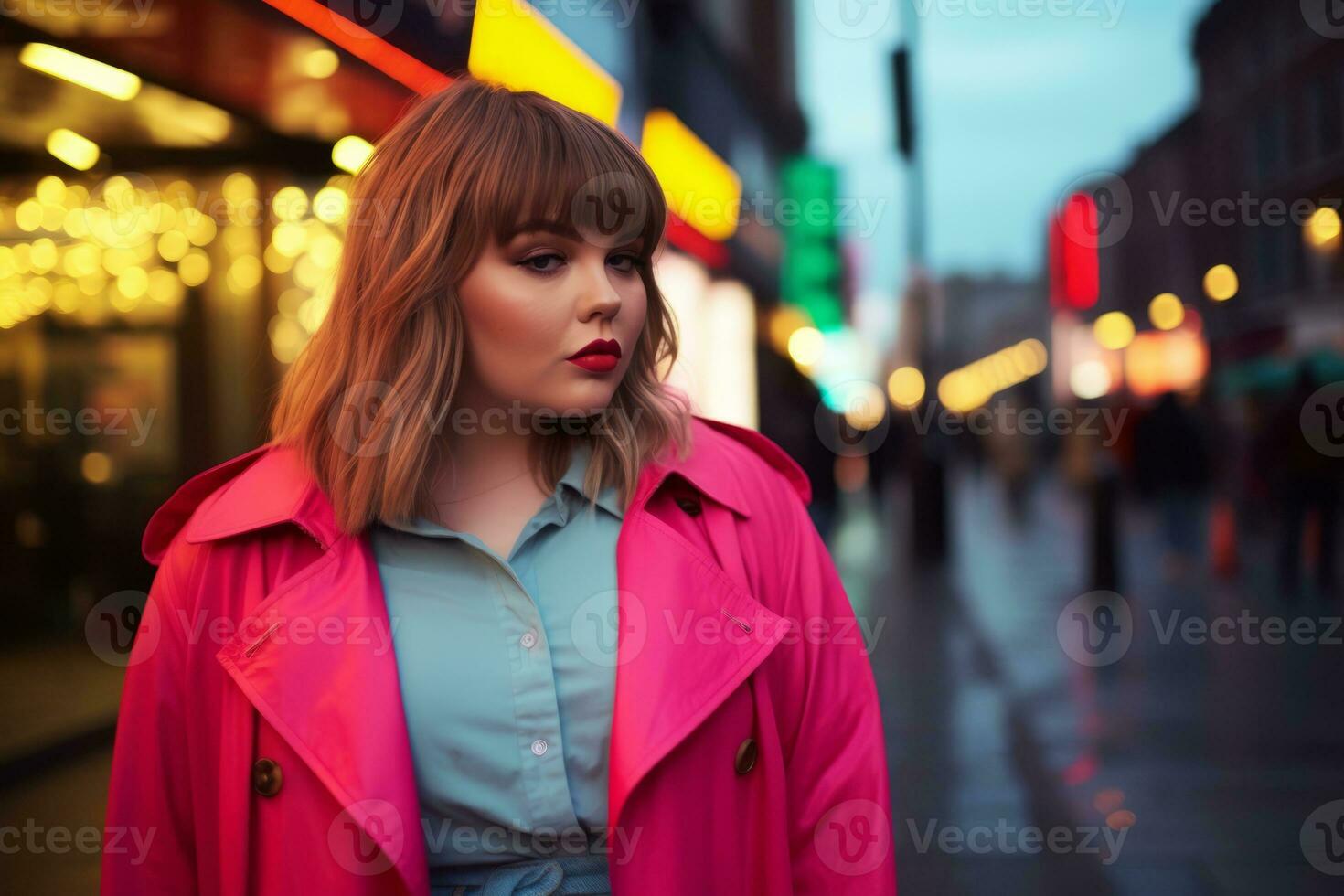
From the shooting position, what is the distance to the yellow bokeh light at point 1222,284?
→ 26672 millimetres

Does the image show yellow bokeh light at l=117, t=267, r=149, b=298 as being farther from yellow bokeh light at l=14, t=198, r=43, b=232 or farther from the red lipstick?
the red lipstick

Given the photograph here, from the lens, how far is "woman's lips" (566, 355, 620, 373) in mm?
1931

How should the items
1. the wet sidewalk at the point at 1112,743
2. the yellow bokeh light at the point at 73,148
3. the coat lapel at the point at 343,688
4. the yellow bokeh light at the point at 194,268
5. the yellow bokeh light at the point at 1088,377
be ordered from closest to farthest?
the coat lapel at the point at 343,688, the wet sidewalk at the point at 1112,743, the yellow bokeh light at the point at 73,148, the yellow bokeh light at the point at 194,268, the yellow bokeh light at the point at 1088,377

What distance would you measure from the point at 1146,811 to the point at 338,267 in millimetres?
4432

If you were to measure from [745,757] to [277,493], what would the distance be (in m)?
0.94

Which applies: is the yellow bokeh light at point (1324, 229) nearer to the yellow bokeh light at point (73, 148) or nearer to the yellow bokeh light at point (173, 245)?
the yellow bokeh light at point (173, 245)

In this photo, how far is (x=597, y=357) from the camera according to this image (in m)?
1.94

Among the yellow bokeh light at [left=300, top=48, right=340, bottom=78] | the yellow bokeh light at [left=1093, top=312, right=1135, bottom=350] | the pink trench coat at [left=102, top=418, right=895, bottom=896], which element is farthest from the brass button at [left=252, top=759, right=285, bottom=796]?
the yellow bokeh light at [left=1093, top=312, right=1135, bottom=350]

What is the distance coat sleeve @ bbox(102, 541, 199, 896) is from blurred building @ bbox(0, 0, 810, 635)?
2485mm

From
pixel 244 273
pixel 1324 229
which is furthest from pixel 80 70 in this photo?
pixel 1324 229

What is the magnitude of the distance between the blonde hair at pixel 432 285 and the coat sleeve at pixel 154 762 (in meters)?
0.36

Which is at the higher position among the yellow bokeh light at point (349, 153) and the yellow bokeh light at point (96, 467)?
the yellow bokeh light at point (349, 153)

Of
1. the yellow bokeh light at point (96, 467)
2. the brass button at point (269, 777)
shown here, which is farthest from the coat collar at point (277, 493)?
the yellow bokeh light at point (96, 467)

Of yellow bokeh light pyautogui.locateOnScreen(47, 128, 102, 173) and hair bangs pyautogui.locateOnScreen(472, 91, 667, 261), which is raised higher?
yellow bokeh light pyautogui.locateOnScreen(47, 128, 102, 173)
